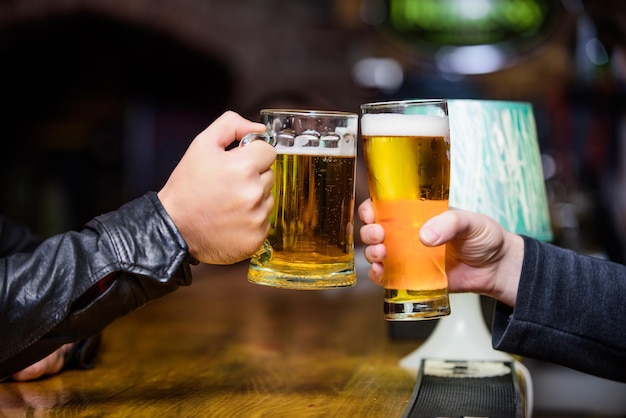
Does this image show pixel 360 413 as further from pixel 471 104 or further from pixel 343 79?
pixel 343 79

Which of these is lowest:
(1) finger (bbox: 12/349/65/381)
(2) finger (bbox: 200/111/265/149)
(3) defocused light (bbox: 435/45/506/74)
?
(1) finger (bbox: 12/349/65/381)

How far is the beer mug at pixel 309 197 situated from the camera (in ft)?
3.56

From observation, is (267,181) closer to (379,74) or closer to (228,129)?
(228,129)

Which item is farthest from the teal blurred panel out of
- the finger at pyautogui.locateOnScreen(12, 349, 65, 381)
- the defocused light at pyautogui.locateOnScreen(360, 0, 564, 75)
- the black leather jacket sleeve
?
the defocused light at pyautogui.locateOnScreen(360, 0, 564, 75)

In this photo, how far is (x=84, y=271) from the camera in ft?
3.35

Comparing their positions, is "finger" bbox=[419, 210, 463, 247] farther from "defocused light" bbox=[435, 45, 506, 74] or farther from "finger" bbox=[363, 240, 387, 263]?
"defocused light" bbox=[435, 45, 506, 74]

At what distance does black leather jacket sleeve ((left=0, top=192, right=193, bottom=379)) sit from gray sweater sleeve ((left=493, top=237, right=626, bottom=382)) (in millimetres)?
528

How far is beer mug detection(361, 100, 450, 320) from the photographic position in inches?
44.1

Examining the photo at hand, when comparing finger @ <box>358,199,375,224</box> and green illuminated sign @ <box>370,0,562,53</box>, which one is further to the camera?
green illuminated sign @ <box>370,0,562,53</box>

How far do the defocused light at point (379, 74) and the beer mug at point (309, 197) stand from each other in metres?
4.02

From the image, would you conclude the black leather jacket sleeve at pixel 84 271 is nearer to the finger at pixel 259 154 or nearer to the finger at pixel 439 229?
the finger at pixel 259 154

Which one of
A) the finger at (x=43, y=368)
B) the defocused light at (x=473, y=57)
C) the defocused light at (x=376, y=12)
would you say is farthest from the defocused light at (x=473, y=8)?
the finger at (x=43, y=368)

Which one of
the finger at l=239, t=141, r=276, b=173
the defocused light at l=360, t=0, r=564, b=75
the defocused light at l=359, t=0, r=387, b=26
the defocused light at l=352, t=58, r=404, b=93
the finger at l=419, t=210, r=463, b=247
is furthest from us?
the defocused light at l=352, t=58, r=404, b=93

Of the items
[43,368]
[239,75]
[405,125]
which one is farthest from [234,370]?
[239,75]
